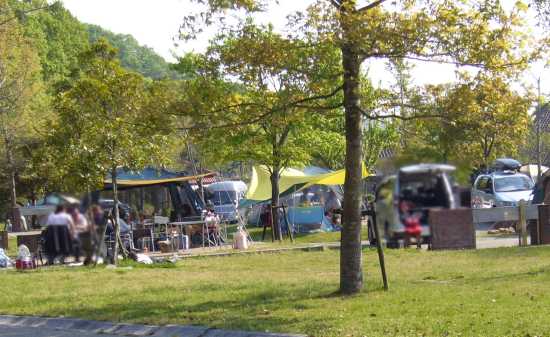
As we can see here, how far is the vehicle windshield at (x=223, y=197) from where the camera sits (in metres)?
54.0

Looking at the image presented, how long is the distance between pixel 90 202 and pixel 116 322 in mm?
7386

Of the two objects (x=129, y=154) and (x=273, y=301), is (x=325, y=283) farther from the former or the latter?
(x=129, y=154)

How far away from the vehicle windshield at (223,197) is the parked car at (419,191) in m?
47.3

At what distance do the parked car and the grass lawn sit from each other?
4.87 meters

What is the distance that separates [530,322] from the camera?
37.4ft

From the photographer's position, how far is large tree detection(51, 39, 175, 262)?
13.2 metres

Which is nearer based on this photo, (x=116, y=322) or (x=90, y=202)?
(x=90, y=202)

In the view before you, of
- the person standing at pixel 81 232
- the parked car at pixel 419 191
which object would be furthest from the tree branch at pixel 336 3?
the person standing at pixel 81 232

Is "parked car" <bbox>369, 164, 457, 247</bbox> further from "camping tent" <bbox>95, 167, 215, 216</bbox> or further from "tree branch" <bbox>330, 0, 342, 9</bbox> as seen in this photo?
"tree branch" <bbox>330, 0, 342, 9</bbox>

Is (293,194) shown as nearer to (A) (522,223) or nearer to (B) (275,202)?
(B) (275,202)

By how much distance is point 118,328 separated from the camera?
1348 centimetres

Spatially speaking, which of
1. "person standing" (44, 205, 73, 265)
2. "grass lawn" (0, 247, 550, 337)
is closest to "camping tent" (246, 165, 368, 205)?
"grass lawn" (0, 247, 550, 337)

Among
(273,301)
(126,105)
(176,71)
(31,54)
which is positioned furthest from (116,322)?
(176,71)

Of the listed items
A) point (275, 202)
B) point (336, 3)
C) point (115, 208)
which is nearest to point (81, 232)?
point (115, 208)
